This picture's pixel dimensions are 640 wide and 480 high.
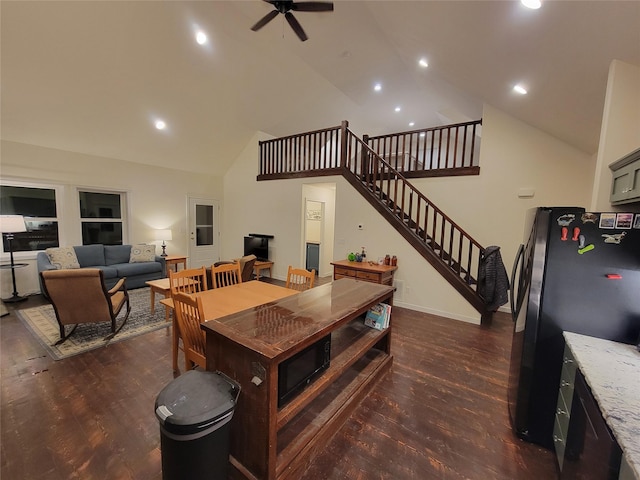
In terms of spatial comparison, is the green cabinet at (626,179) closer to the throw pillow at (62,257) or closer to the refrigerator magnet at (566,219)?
the refrigerator magnet at (566,219)

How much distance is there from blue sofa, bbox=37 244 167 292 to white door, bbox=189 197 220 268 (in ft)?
4.57

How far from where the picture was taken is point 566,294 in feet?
5.50

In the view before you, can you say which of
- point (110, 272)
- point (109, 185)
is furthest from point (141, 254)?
point (109, 185)

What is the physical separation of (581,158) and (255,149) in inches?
248

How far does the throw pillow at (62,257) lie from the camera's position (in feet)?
15.1

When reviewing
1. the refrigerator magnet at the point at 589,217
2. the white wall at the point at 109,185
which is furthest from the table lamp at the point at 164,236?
the refrigerator magnet at the point at 589,217

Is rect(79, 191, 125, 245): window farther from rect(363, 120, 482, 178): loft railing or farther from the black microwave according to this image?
the black microwave

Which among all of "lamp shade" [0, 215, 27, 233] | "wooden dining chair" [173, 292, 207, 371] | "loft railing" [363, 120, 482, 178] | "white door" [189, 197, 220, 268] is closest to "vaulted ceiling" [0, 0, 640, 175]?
"loft railing" [363, 120, 482, 178]

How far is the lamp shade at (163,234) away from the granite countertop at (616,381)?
7153 millimetres

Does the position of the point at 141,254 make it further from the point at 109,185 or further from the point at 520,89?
the point at 520,89

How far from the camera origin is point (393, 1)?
9.48 feet

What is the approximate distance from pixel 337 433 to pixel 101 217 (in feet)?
20.9

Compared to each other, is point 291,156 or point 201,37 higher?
point 201,37

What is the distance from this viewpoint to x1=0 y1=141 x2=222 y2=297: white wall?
4598 millimetres
